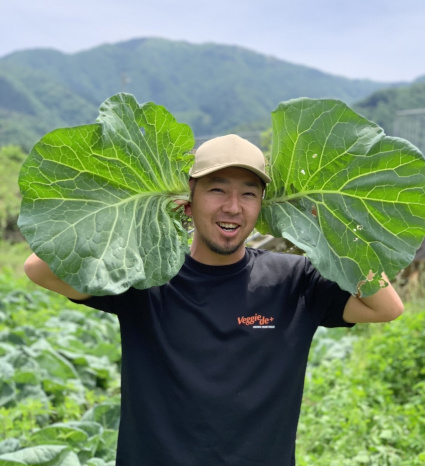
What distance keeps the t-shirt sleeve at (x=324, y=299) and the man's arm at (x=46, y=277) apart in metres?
0.82

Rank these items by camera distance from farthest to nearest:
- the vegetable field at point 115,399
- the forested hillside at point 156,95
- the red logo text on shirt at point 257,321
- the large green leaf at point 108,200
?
the forested hillside at point 156,95 < the vegetable field at point 115,399 < the red logo text on shirt at point 257,321 < the large green leaf at point 108,200

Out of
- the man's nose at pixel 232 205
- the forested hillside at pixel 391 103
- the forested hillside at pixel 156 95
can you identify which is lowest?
the man's nose at pixel 232 205

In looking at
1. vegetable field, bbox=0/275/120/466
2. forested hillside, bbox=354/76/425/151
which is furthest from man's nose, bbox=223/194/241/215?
forested hillside, bbox=354/76/425/151

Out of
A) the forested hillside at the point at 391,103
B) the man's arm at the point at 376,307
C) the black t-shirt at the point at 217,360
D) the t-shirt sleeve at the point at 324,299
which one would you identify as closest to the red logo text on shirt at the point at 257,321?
the black t-shirt at the point at 217,360

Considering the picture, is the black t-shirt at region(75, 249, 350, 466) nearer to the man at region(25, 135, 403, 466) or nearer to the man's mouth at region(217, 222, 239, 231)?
the man at region(25, 135, 403, 466)

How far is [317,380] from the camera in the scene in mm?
5945

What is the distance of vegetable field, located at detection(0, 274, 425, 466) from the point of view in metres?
4.36

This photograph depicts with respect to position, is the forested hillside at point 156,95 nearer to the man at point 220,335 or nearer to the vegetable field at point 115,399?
the vegetable field at point 115,399

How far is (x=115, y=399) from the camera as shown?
5383 millimetres

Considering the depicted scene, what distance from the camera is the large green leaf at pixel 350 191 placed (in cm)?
206

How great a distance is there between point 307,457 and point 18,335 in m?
3.54

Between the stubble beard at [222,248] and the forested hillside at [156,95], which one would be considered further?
the forested hillside at [156,95]

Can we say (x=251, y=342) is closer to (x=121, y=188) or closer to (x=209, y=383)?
(x=209, y=383)

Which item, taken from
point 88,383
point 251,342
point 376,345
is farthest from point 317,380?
point 251,342
